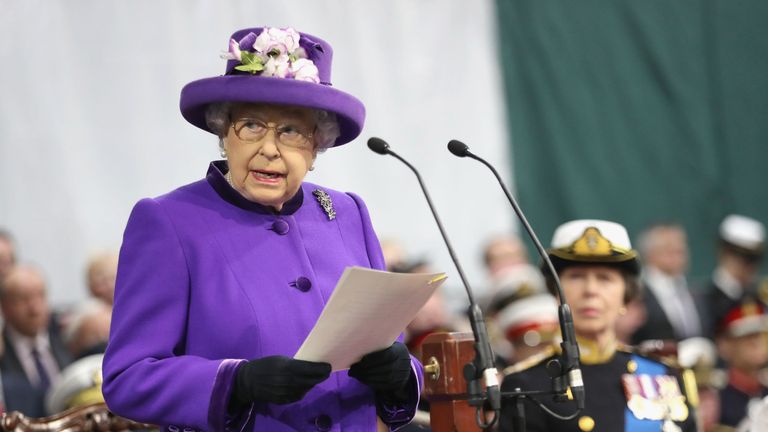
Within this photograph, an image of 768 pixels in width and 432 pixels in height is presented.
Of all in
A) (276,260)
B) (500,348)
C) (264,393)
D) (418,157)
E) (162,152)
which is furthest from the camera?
(418,157)

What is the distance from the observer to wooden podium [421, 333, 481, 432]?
280 centimetres

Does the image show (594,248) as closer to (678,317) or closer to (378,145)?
(378,145)

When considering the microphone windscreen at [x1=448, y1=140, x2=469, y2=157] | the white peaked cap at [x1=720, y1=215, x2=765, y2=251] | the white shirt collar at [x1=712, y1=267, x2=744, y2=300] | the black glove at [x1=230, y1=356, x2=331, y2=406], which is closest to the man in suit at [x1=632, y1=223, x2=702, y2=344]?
the white shirt collar at [x1=712, y1=267, x2=744, y2=300]

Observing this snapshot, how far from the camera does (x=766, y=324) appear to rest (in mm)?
6316

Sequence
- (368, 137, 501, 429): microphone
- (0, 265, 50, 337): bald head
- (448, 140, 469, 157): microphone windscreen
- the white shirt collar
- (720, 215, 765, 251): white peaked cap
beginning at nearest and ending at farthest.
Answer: (368, 137, 501, 429): microphone < (448, 140, 469, 157): microphone windscreen < (0, 265, 50, 337): bald head < the white shirt collar < (720, 215, 765, 251): white peaked cap

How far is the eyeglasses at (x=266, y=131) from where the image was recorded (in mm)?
2578

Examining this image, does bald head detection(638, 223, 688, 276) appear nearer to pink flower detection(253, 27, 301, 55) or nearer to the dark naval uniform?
the dark naval uniform

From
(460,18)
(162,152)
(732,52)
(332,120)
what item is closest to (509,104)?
(460,18)

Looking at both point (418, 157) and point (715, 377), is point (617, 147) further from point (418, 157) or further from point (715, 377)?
point (715, 377)

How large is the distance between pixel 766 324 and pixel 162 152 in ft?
11.5

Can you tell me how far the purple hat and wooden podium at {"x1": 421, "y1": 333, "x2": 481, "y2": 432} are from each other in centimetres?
58

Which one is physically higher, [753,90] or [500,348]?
[753,90]

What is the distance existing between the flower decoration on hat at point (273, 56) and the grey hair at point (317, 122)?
0.11 meters

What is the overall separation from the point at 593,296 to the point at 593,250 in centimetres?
15
